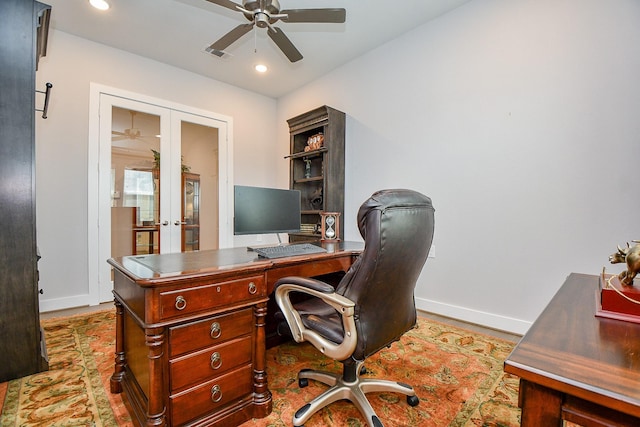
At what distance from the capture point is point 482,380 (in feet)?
5.67

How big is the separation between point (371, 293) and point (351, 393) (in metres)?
0.63

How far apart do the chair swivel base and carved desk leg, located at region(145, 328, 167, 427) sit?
0.59m

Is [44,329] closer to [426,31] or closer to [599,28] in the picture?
[426,31]

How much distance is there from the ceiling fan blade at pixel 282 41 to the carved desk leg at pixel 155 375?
7.05 ft

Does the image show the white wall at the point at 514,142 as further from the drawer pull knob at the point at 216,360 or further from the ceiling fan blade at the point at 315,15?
the drawer pull knob at the point at 216,360

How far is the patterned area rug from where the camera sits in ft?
4.61

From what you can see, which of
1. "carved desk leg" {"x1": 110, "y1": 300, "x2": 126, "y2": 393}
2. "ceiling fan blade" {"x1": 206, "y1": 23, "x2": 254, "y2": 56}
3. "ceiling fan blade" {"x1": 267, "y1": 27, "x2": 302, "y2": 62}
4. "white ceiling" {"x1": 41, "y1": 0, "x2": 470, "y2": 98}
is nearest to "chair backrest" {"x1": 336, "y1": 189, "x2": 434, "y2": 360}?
"carved desk leg" {"x1": 110, "y1": 300, "x2": 126, "y2": 393}

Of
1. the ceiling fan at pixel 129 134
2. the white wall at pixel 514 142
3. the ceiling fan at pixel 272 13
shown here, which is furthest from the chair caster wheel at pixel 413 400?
the ceiling fan at pixel 129 134

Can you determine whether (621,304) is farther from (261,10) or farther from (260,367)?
(261,10)

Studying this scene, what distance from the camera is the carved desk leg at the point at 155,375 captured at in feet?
3.71

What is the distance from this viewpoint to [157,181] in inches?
141

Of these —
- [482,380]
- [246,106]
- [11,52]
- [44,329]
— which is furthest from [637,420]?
[246,106]

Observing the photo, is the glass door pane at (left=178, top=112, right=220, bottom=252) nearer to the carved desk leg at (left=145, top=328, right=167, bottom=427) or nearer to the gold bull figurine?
the carved desk leg at (left=145, top=328, right=167, bottom=427)

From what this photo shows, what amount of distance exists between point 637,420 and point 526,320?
2195 mm
